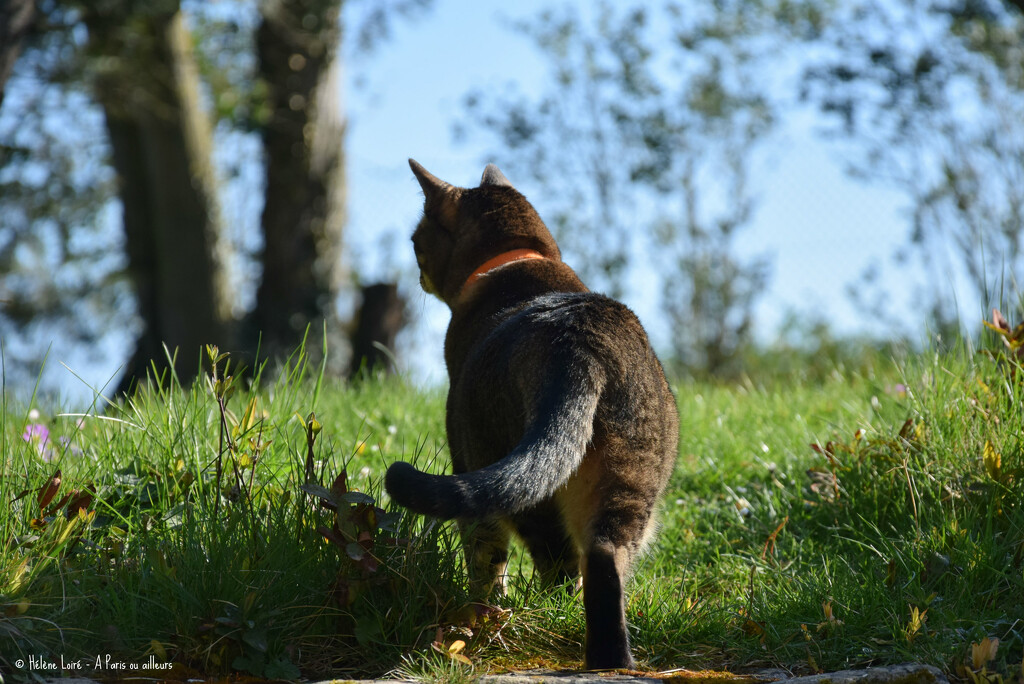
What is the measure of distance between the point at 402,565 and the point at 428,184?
1832mm

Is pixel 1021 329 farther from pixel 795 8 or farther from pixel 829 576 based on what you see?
pixel 795 8

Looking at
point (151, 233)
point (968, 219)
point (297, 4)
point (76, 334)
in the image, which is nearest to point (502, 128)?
point (297, 4)

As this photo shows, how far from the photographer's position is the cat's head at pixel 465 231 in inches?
137

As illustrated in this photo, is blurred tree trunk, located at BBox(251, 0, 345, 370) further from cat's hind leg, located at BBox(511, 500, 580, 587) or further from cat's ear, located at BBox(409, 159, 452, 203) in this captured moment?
cat's hind leg, located at BBox(511, 500, 580, 587)

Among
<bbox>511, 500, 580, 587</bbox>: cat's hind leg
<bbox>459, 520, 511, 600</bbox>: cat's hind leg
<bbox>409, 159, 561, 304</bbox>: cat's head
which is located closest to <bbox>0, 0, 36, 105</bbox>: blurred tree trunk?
<bbox>409, 159, 561, 304</bbox>: cat's head

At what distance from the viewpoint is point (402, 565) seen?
2.43 meters

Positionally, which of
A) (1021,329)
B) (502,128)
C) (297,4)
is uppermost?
(297,4)

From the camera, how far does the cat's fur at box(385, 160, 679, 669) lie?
2109 millimetres

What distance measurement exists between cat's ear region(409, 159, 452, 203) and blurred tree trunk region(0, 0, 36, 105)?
2.73 metres

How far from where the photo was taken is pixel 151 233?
10.9m

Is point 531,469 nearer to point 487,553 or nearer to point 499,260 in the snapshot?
point 487,553

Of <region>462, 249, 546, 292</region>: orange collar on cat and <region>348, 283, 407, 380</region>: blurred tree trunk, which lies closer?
<region>462, 249, 546, 292</region>: orange collar on cat

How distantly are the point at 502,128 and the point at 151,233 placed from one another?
4962 millimetres

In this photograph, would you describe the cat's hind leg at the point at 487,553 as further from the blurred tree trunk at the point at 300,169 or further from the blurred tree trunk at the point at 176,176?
the blurred tree trunk at the point at 176,176
